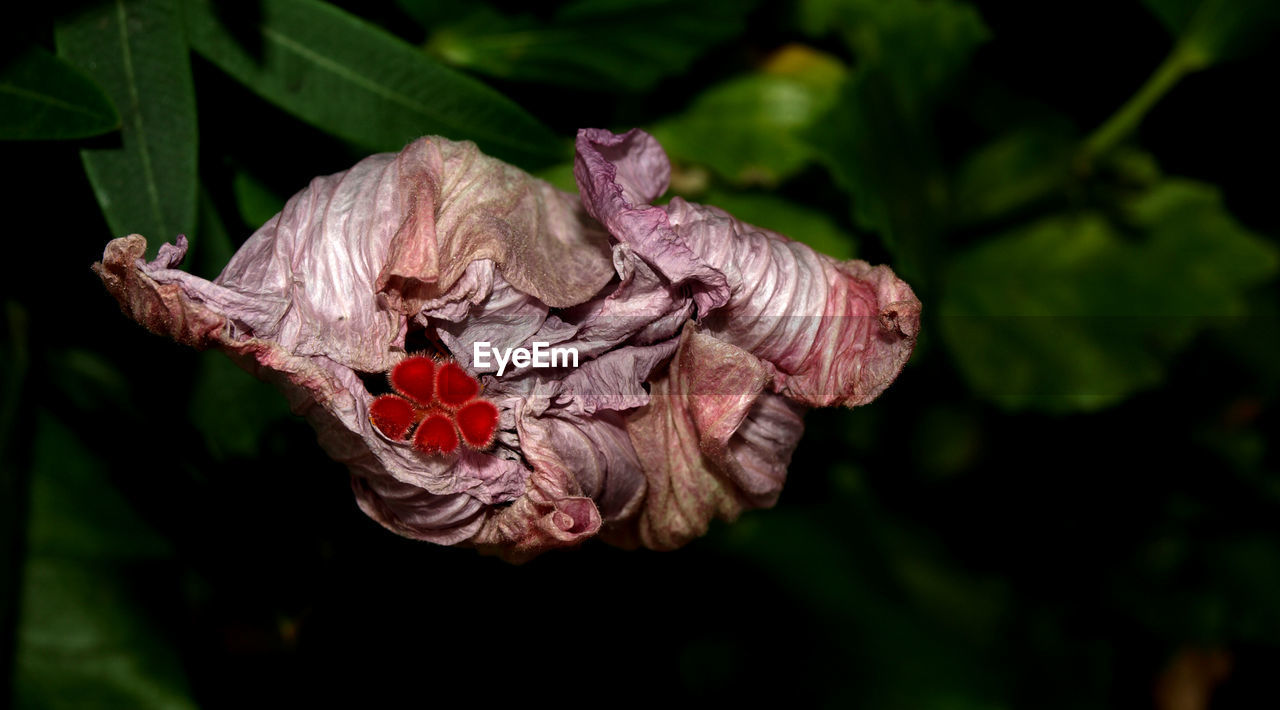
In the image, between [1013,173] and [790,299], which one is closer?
[790,299]

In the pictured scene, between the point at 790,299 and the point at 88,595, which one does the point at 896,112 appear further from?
the point at 88,595

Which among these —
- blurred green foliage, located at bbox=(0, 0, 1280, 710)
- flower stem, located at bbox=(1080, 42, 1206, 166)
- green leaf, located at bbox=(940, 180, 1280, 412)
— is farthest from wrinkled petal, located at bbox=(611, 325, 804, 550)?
flower stem, located at bbox=(1080, 42, 1206, 166)

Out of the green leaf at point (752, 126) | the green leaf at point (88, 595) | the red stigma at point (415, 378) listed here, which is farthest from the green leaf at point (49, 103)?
the green leaf at point (88, 595)

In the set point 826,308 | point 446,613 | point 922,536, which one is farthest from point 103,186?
point 922,536

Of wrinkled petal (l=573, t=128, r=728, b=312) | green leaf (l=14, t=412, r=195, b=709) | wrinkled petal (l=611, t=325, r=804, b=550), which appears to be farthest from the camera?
green leaf (l=14, t=412, r=195, b=709)

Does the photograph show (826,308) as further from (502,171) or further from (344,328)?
(344,328)

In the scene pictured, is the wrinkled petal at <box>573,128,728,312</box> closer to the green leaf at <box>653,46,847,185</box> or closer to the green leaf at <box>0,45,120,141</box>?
the green leaf at <box>0,45,120,141</box>

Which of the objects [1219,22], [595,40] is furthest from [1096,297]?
[595,40]
